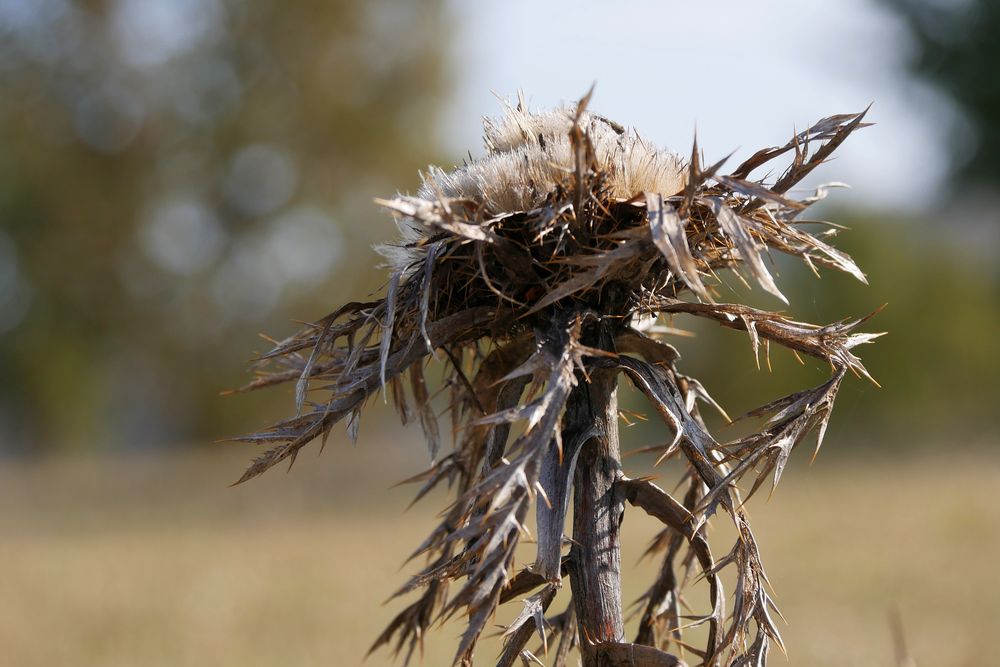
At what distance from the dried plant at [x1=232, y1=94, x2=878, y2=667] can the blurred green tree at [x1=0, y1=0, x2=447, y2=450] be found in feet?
59.1

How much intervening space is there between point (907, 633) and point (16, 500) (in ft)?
54.0

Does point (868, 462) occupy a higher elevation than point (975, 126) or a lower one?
lower

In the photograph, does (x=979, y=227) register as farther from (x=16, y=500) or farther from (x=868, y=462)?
(x=16, y=500)

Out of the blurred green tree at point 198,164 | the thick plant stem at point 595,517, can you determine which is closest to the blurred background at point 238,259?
the blurred green tree at point 198,164

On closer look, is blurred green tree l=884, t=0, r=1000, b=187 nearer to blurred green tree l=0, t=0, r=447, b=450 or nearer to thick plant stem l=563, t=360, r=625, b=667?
blurred green tree l=0, t=0, r=447, b=450

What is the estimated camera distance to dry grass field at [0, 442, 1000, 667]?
→ 17.8 ft

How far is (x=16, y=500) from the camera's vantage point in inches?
696

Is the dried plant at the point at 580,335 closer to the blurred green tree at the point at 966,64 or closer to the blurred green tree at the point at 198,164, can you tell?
the blurred green tree at the point at 198,164

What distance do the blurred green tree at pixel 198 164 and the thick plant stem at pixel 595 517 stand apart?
59.3 ft

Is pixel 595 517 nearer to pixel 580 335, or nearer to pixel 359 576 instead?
pixel 580 335

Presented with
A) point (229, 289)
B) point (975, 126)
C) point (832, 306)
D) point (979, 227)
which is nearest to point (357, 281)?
point (229, 289)

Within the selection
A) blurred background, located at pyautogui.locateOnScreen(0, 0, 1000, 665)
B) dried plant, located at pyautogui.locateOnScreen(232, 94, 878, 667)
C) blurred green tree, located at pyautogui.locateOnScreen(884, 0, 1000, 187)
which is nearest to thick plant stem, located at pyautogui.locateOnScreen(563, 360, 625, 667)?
dried plant, located at pyautogui.locateOnScreen(232, 94, 878, 667)

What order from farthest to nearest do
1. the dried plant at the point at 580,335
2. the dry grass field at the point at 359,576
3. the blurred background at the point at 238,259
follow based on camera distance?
the blurred background at the point at 238,259, the dry grass field at the point at 359,576, the dried plant at the point at 580,335

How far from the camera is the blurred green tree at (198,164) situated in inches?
764
